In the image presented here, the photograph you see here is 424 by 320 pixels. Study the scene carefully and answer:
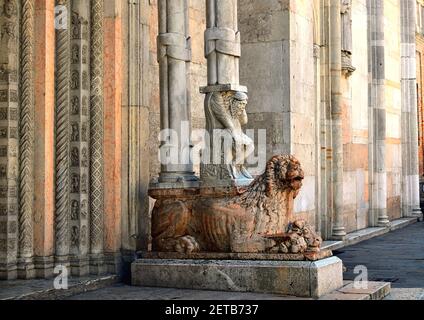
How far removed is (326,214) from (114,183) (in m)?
6.95

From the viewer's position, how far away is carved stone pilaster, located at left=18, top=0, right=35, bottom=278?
8781 mm

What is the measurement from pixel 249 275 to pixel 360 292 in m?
1.16

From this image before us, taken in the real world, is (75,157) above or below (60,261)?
above

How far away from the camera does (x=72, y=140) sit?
936 centimetres

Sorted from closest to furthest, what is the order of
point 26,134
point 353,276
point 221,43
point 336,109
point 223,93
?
point 26,134
point 223,93
point 221,43
point 353,276
point 336,109

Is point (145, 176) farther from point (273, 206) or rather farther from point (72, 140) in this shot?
point (273, 206)

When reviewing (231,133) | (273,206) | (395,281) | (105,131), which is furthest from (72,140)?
(395,281)

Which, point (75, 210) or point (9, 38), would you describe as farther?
point (75, 210)

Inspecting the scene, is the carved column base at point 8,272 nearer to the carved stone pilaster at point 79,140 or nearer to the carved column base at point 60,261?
the carved column base at point 60,261

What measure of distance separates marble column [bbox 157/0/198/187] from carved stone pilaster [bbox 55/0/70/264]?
114cm

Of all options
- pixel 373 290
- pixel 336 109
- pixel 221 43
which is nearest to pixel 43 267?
pixel 221 43

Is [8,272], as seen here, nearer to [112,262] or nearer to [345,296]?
[112,262]

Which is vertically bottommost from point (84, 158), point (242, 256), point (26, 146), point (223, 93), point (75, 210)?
point (242, 256)

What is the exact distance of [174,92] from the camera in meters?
9.62
